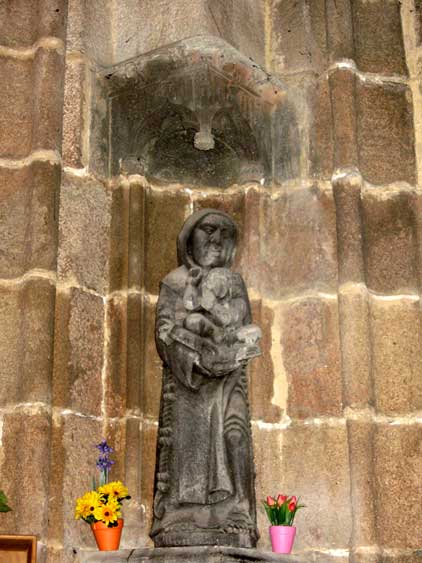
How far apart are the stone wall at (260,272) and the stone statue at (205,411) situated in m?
0.35

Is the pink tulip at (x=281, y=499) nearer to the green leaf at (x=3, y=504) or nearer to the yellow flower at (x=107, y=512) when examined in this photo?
the yellow flower at (x=107, y=512)

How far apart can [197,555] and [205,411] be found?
68cm

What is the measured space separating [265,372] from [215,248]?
673 mm

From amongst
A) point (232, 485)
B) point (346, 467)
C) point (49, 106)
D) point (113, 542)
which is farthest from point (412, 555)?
point (49, 106)

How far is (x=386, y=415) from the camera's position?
587 cm

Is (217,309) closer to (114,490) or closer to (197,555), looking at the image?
(114,490)

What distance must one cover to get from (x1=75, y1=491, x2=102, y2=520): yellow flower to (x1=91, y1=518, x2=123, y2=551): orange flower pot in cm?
8

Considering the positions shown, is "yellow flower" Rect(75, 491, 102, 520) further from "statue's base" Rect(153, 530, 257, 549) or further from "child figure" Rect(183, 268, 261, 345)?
"child figure" Rect(183, 268, 261, 345)

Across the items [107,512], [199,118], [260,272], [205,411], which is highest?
[199,118]

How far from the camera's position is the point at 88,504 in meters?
5.41

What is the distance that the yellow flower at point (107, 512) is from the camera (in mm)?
5395

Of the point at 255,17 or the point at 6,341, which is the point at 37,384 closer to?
the point at 6,341

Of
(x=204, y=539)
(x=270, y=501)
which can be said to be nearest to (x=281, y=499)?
(x=270, y=501)

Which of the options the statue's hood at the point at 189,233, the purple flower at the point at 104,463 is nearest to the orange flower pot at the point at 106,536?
the purple flower at the point at 104,463
